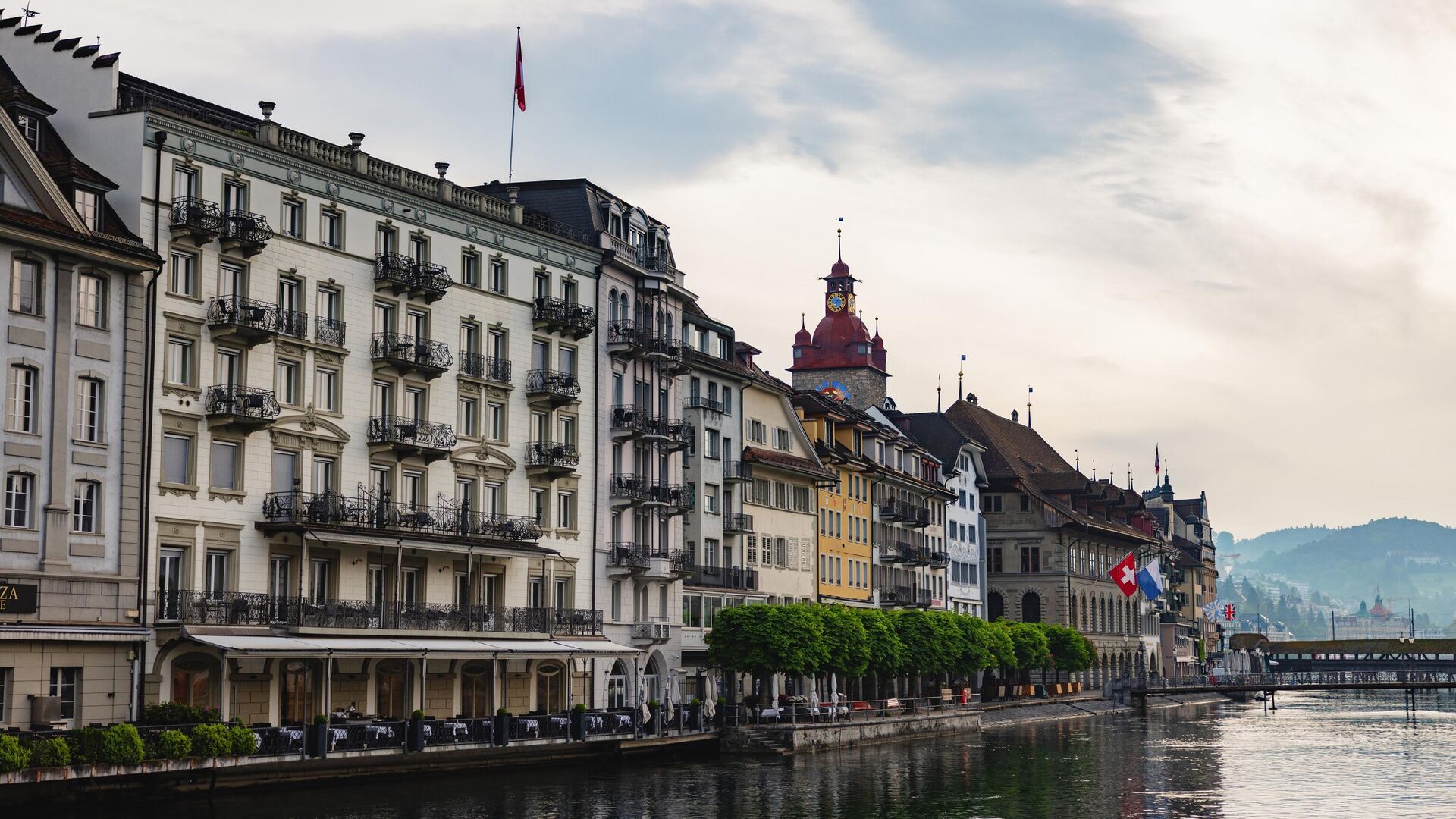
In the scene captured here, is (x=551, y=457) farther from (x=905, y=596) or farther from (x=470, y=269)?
(x=905, y=596)

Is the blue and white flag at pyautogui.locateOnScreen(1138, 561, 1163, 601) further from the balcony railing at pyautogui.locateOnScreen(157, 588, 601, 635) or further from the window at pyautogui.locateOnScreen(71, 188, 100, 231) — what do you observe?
the window at pyautogui.locateOnScreen(71, 188, 100, 231)

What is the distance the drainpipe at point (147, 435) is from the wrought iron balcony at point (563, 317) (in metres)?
23.0

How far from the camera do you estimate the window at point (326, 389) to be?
71562 mm

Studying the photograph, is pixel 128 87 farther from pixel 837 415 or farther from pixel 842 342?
pixel 842 342

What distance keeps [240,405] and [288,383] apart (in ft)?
13.3

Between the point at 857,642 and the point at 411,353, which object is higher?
the point at 411,353

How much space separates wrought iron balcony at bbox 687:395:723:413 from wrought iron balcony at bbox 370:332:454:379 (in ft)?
82.5

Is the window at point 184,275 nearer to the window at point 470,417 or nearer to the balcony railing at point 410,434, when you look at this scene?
the balcony railing at point 410,434

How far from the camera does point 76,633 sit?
5912 cm

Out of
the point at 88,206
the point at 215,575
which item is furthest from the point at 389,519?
the point at 88,206

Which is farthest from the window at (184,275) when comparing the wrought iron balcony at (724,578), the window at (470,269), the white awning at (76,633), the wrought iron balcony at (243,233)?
the wrought iron balcony at (724,578)

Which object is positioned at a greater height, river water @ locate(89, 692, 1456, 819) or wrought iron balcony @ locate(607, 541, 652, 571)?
wrought iron balcony @ locate(607, 541, 652, 571)

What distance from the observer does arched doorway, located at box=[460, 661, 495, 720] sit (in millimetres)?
78250

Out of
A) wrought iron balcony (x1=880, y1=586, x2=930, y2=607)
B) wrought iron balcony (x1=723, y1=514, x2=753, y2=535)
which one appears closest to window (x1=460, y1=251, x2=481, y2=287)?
wrought iron balcony (x1=723, y1=514, x2=753, y2=535)
